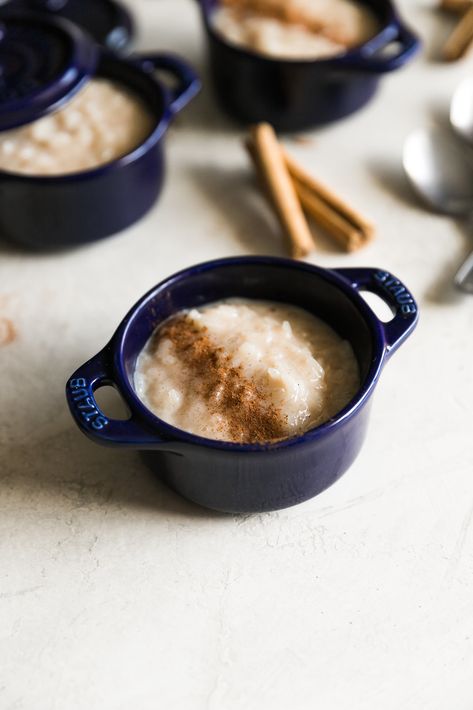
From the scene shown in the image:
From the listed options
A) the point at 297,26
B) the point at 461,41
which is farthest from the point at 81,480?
the point at 461,41

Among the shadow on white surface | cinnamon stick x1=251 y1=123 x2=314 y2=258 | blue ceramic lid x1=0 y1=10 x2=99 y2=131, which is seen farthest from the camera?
cinnamon stick x1=251 y1=123 x2=314 y2=258

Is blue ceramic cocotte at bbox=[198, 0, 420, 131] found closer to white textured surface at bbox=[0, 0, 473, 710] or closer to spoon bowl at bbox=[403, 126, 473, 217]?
spoon bowl at bbox=[403, 126, 473, 217]

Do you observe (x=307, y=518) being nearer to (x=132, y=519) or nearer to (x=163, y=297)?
(x=132, y=519)

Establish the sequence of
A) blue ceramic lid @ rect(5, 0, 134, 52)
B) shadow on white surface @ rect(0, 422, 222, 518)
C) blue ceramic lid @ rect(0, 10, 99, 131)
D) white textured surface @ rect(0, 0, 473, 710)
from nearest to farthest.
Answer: white textured surface @ rect(0, 0, 473, 710) < shadow on white surface @ rect(0, 422, 222, 518) < blue ceramic lid @ rect(0, 10, 99, 131) < blue ceramic lid @ rect(5, 0, 134, 52)

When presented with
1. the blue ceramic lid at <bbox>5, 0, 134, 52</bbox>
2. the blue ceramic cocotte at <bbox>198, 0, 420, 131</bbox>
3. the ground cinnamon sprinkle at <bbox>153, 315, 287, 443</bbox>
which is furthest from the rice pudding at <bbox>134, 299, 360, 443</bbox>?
the blue ceramic lid at <bbox>5, 0, 134, 52</bbox>

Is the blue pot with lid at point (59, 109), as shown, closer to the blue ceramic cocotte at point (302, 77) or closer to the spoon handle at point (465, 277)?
the blue ceramic cocotte at point (302, 77)

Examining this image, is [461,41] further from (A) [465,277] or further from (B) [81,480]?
(B) [81,480]
